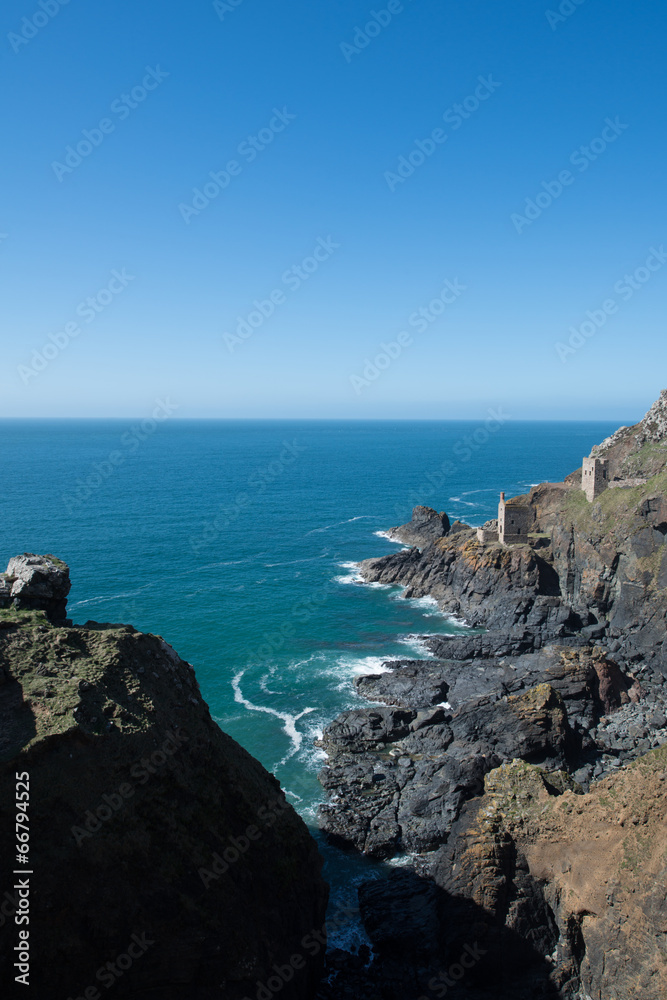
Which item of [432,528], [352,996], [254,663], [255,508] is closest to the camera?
[352,996]

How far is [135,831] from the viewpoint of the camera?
1855 centimetres

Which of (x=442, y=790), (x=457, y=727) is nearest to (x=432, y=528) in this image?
(x=457, y=727)

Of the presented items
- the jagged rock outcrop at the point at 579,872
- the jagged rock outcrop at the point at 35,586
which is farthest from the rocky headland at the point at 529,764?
the jagged rock outcrop at the point at 35,586

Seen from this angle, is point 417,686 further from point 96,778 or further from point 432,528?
point 432,528

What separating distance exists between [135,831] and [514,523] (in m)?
64.9

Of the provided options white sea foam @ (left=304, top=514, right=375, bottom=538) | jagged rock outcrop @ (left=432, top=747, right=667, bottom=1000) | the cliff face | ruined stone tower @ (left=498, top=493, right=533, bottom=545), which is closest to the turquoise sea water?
white sea foam @ (left=304, top=514, right=375, bottom=538)

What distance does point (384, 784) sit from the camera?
39594 mm

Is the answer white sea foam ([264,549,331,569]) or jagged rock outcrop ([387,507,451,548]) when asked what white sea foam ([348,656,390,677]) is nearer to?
white sea foam ([264,549,331,569])

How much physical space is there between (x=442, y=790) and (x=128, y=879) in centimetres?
2345

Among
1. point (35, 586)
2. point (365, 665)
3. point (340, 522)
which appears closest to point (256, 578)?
point (365, 665)

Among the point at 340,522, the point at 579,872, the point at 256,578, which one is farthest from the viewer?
the point at 340,522

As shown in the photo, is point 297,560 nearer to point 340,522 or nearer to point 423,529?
point 423,529

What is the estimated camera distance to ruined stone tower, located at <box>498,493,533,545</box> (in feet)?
248

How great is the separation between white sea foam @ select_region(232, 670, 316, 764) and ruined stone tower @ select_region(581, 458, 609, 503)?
4421 cm
